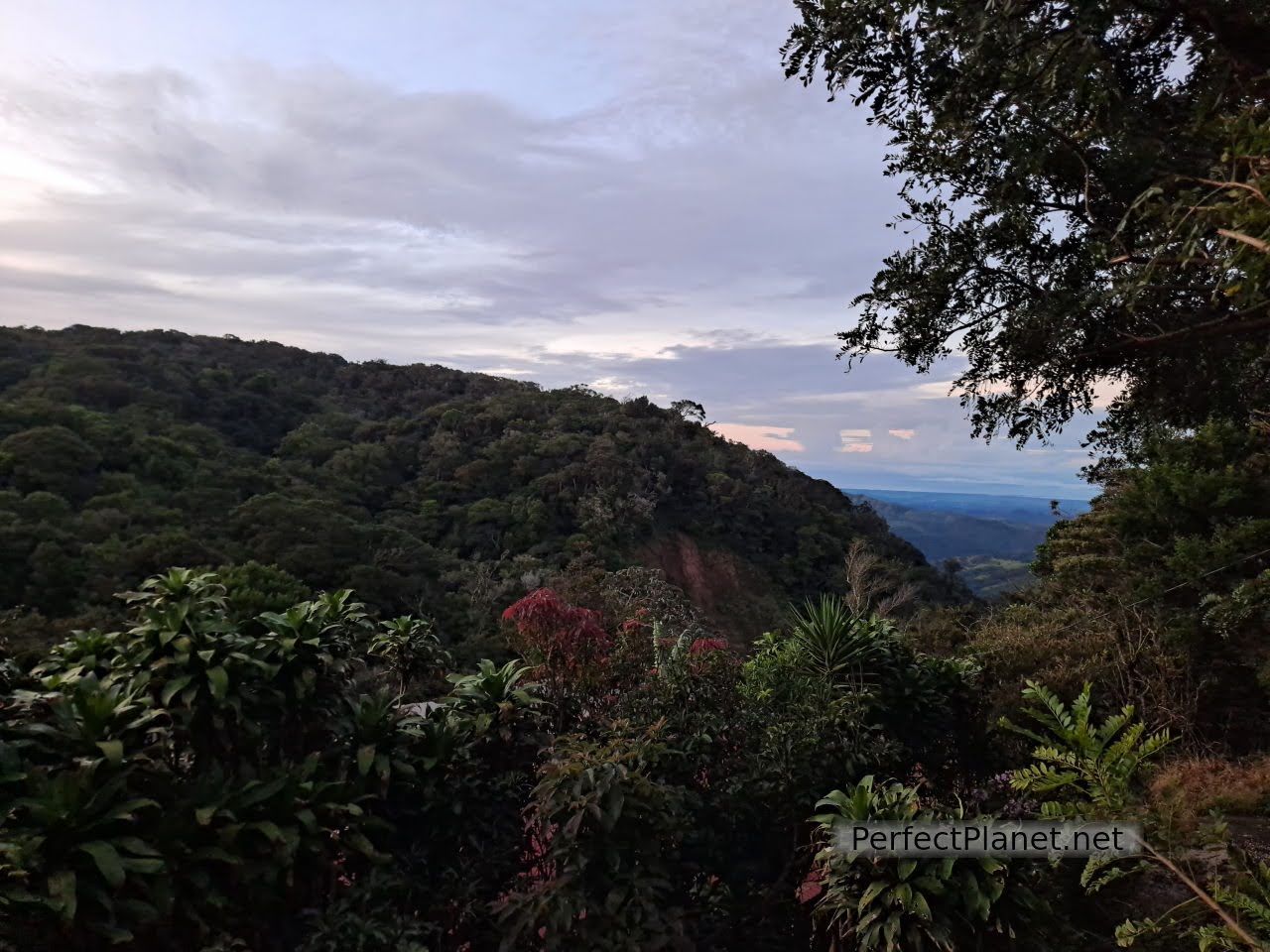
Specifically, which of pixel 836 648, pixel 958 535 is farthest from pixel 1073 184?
pixel 958 535

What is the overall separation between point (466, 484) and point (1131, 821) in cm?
2805

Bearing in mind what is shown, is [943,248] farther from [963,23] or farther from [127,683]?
[127,683]

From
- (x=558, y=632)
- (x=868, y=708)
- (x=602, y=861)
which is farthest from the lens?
(x=558, y=632)

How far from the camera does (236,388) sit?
1435 inches

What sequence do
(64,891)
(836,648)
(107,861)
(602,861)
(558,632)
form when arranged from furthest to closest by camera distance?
(836,648)
(558,632)
(602,861)
(107,861)
(64,891)

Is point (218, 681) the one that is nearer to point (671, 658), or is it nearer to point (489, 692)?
point (489, 692)

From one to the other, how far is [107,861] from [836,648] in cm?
484

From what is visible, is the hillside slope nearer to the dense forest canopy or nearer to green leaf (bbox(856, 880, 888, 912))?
the dense forest canopy

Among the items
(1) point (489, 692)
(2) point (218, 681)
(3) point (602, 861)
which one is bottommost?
(3) point (602, 861)

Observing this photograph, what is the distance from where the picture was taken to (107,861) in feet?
9.14

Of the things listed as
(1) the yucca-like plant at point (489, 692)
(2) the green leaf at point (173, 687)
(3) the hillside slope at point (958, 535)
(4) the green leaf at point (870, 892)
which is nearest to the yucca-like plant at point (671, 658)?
(1) the yucca-like plant at point (489, 692)

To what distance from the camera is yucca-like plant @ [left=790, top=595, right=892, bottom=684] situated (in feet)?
19.0

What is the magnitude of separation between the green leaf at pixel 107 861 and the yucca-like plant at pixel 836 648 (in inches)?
176

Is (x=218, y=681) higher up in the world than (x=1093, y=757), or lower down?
lower down
